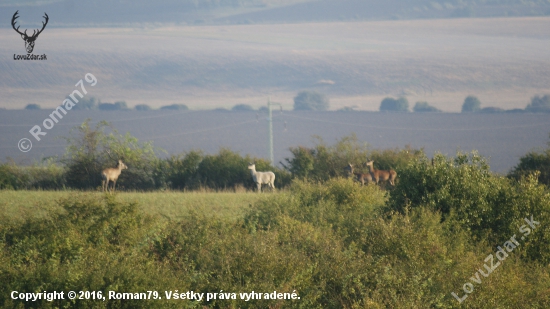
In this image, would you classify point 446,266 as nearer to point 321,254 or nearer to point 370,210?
point 321,254

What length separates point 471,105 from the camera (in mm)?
160375

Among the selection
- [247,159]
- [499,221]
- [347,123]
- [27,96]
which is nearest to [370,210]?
[499,221]

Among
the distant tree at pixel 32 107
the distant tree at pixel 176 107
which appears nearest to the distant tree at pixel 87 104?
the distant tree at pixel 32 107

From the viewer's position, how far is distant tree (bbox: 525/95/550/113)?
151 metres

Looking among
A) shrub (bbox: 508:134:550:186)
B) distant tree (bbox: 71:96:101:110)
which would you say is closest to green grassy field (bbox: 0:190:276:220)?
shrub (bbox: 508:134:550:186)

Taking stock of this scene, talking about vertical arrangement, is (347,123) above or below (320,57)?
below

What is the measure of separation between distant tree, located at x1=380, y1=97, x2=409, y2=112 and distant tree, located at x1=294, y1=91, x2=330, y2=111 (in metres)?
13.1

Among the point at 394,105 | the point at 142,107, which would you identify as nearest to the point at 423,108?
the point at 394,105

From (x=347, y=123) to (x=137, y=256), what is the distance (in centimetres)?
12980

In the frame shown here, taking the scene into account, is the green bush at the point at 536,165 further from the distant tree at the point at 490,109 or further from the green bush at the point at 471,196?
the distant tree at the point at 490,109

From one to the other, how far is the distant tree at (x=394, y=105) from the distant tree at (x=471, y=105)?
39.4 ft

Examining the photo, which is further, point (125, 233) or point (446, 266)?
point (125, 233)

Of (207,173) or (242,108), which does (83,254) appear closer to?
(207,173)

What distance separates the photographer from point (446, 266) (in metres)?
16.7
